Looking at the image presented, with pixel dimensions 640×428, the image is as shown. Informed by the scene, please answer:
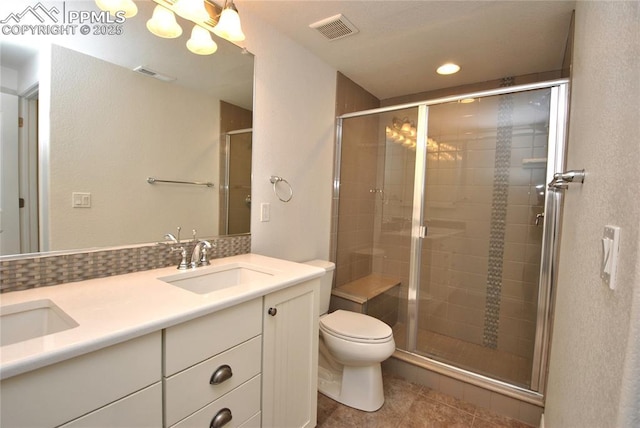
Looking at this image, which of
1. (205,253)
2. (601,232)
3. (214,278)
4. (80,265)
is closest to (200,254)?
(205,253)

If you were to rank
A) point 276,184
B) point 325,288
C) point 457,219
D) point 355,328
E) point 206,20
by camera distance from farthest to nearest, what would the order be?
1. point 457,219
2. point 325,288
3. point 276,184
4. point 355,328
5. point 206,20

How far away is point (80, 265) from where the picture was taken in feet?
3.53

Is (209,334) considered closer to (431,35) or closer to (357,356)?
(357,356)

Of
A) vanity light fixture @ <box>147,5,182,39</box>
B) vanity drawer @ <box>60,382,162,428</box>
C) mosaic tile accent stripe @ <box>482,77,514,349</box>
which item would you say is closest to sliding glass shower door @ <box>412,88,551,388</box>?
mosaic tile accent stripe @ <box>482,77,514,349</box>

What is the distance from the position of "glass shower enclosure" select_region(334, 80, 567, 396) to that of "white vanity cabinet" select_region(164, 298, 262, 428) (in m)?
1.38

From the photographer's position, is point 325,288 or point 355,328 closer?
point 355,328

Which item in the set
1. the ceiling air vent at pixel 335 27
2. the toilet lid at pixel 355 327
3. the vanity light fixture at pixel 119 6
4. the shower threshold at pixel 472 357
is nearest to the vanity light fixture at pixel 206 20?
the vanity light fixture at pixel 119 6

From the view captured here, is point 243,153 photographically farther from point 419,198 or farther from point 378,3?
point 419,198

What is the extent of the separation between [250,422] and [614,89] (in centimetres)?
149

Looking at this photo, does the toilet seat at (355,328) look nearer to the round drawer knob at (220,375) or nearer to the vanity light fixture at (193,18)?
the round drawer knob at (220,375)

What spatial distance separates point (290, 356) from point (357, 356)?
0.55 m

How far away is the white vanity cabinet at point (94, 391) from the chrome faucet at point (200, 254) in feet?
2.01

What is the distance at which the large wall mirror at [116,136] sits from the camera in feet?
3.17

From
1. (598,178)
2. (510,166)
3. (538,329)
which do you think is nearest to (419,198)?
(510,166)
